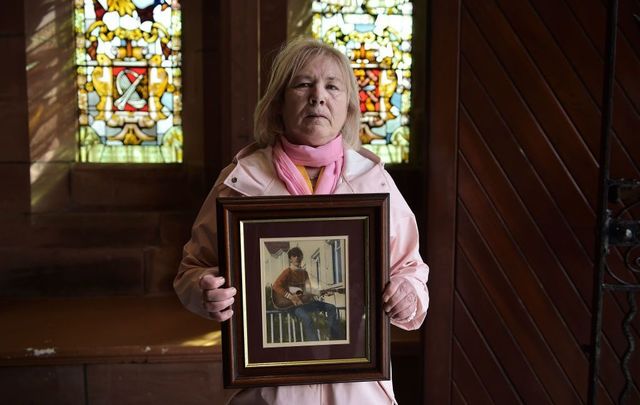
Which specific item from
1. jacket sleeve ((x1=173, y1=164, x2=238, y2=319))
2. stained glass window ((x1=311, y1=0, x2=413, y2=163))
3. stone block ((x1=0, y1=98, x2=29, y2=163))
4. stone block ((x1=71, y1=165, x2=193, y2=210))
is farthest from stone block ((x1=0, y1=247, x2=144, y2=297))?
jacket sleeve ((x1=173, y1=164, x2=238, y2=319))

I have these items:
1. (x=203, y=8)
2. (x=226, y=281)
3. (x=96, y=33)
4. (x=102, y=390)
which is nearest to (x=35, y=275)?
(x=102, y=390)

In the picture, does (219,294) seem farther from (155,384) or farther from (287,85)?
(155,384)

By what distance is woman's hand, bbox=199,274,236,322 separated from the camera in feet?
3.62

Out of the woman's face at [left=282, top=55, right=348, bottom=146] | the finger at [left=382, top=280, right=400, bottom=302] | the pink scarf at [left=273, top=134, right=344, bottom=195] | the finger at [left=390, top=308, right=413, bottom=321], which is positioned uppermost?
the woman's face at [left=282, top=55, right=348, bottom=146]

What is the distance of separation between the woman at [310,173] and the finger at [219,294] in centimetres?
8

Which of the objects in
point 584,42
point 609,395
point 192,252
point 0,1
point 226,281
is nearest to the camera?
point 226,281

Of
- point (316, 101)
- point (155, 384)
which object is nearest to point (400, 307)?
point (316, 101)

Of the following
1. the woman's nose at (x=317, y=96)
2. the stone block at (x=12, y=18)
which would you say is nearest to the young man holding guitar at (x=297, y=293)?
the woman's nose at (x=317, y=96)

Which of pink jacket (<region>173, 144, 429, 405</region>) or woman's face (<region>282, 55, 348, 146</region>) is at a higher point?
woman's face (<region>282, 55, 348, 146</region>)

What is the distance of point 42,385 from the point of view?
242cm

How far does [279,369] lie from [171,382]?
1472 millimetres

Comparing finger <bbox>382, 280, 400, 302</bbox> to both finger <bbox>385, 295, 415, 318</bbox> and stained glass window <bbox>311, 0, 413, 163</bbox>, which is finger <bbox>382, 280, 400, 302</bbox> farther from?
stained glass window <bbox>311, 0, 413, 163</bbox>

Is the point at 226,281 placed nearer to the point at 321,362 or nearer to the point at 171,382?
the point at 321,362

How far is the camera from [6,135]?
3.13 m
